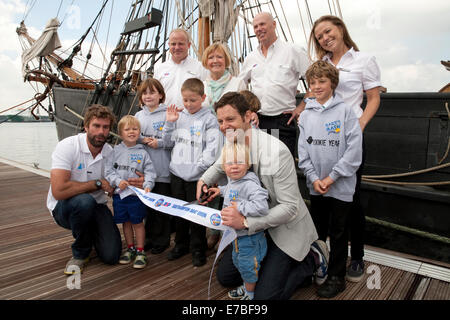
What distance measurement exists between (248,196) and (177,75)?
61.3 inches

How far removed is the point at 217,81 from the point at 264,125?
507mm

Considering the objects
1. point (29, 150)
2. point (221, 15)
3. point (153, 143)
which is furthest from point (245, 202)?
point (29, 150)

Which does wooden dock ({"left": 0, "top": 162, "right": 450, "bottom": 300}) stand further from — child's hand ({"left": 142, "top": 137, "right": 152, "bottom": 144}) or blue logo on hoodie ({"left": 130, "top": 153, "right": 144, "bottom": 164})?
child's hand ({"left": 142, "top": 137, "right": 152, "bottom": 144})

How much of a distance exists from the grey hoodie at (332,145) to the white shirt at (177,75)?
1.20 metres

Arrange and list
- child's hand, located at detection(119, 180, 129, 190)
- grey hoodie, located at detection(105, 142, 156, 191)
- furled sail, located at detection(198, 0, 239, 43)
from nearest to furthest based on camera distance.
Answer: child's hand, located at detection(119, 180, 129, 190) → grey hoodie, located at detection(105, 142, 156, 191) → furled sail, located at detection(198, 0, 239, 43)

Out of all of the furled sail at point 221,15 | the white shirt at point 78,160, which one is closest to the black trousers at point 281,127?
the white shirt at point 78,160

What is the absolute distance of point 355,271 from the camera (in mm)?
2256

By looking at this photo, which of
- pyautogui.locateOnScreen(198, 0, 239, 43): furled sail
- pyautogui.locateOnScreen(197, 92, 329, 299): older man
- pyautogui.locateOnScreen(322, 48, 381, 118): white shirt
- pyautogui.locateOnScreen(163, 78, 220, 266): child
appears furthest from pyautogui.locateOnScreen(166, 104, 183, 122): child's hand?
pyautogui.locateOnScreen(198, 0, 239, 43): furled sail

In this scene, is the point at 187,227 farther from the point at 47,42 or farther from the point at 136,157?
the point at 47,42

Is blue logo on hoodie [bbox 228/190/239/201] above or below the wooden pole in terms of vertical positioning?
below

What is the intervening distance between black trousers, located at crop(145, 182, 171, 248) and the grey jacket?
40.7 inches

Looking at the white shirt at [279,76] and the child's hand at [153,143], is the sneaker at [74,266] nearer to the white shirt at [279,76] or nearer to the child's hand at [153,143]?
the child's hand at [153,143]

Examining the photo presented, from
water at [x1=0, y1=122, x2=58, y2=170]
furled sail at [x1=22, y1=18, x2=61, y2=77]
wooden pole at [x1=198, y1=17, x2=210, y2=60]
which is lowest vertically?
water at [x1=0, y1=122, x2=58, y2=170]

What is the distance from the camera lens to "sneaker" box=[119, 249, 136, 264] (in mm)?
2566
